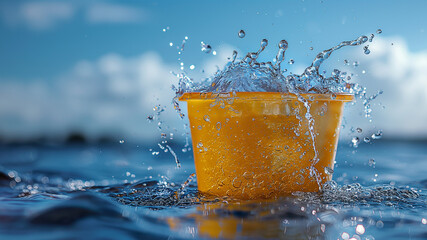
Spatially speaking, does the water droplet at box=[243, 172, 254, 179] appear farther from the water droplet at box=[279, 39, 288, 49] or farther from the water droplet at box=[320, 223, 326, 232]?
the water droplet at box=[279, 39, 288, 49]

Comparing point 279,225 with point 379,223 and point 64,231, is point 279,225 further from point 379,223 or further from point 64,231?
point 64,231

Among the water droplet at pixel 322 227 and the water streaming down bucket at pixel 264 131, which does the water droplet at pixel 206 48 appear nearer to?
the water streaming down bucket at pixel 264 131

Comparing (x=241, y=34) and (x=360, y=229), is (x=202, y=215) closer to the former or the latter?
(x=360, y=229)

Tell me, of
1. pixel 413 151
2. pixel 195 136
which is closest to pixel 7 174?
pixel 195 136

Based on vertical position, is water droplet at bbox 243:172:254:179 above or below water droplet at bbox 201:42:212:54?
below

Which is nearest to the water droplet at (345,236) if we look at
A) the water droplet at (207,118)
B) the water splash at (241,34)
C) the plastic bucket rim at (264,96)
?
the plastic bucket rim at (264,96)

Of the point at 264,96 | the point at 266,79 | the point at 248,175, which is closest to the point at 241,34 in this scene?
the point at 266,79

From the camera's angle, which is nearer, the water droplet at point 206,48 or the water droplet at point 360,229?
the water droplet at point 360,229

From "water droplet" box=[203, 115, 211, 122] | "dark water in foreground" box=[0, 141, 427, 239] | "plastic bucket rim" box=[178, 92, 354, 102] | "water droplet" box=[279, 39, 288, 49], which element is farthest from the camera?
"water droplet" box=[279, 39, 288, 49]

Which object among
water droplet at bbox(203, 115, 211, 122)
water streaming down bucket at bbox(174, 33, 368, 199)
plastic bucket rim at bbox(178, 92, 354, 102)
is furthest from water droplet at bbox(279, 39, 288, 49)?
water droplet at bbox(203, 115, 211, 122)
